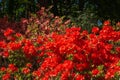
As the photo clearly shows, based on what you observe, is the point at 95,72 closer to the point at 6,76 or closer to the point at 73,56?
the point at 73,56

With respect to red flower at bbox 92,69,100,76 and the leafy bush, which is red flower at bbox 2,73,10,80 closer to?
the leafy bush

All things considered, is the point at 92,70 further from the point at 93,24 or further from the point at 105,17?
the point at 105,17

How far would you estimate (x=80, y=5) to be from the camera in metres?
25.6

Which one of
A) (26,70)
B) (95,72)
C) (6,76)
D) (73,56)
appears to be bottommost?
(6,76)

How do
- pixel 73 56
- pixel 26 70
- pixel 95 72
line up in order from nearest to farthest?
1. pixel 95 72
2. pixel 73 56
3. pixel 26 70

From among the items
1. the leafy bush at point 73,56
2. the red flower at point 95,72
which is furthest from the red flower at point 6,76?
the red flower at point 95,72

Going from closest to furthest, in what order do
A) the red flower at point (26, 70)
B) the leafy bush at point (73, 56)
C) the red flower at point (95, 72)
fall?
the red flower at point (95, 72) < the leafy bush at point (73, 56) < the red flower at point (26, 70)

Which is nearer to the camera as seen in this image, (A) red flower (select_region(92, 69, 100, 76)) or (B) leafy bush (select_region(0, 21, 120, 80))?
(A) red flower (select_region(92, 69, 100, 76))

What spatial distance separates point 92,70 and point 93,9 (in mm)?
13740

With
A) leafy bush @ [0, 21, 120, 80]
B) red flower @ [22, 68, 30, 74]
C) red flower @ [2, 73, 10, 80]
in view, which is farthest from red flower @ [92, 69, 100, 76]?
red flower @ [2, 73, 10, 80]

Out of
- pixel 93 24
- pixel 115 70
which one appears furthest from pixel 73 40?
pixel 93 24

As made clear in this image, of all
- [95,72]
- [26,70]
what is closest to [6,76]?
[26,70]

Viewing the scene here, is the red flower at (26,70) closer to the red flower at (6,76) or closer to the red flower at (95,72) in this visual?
the red flower at (6,76)

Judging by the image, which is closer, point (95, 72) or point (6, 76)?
point (95, 72)
